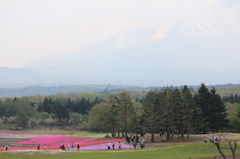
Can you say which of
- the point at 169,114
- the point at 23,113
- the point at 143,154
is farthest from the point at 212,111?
the point at 23,113

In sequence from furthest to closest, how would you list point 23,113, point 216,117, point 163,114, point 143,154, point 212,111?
point 23,113
point 212,111
point 216,117
point 163,114
point 143,154

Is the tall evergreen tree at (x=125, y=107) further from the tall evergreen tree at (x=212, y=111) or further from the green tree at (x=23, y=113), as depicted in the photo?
the green tree at (x=23, y=113)

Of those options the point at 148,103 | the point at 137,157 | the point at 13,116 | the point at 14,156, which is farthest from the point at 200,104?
the point at 13,116

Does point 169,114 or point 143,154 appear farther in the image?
point 169,114

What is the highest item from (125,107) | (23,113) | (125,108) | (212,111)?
(125,107)

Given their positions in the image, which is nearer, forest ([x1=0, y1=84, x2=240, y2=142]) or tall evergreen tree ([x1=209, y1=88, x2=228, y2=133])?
forest ([x1=0, y1=84, x2=240, y2=142])

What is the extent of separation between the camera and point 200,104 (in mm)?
80125

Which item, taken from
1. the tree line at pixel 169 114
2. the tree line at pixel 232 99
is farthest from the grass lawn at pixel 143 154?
the tree line at pixel 232 99

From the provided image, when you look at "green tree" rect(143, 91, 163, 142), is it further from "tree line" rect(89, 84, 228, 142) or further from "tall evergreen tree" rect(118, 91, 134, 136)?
"tall evergreen tree" rect(118, 91, 134, 136)

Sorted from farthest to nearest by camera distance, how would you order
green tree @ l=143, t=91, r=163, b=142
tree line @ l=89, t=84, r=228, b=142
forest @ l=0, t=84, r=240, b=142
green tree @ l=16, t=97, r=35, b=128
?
green tree @ l=16, t=97, r=35, b=128 < forest @ l=0, t=84, r=240, b=142 < tree line @ l=89, t=84, r=228, b=142 < green tree @ l=143, t=91, r=163, b=142

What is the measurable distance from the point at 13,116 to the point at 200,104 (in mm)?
76788

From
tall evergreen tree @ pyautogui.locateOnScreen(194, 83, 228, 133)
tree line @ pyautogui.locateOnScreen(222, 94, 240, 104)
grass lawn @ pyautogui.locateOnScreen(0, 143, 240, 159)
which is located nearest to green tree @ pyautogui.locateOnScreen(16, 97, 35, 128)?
tall evergreen tree @ pyautogui.locateOnScreen(194, 83, 228, 133)

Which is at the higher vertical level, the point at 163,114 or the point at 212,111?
the point at 212,111

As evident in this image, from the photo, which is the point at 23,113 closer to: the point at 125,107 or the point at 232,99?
the point at 125,107
